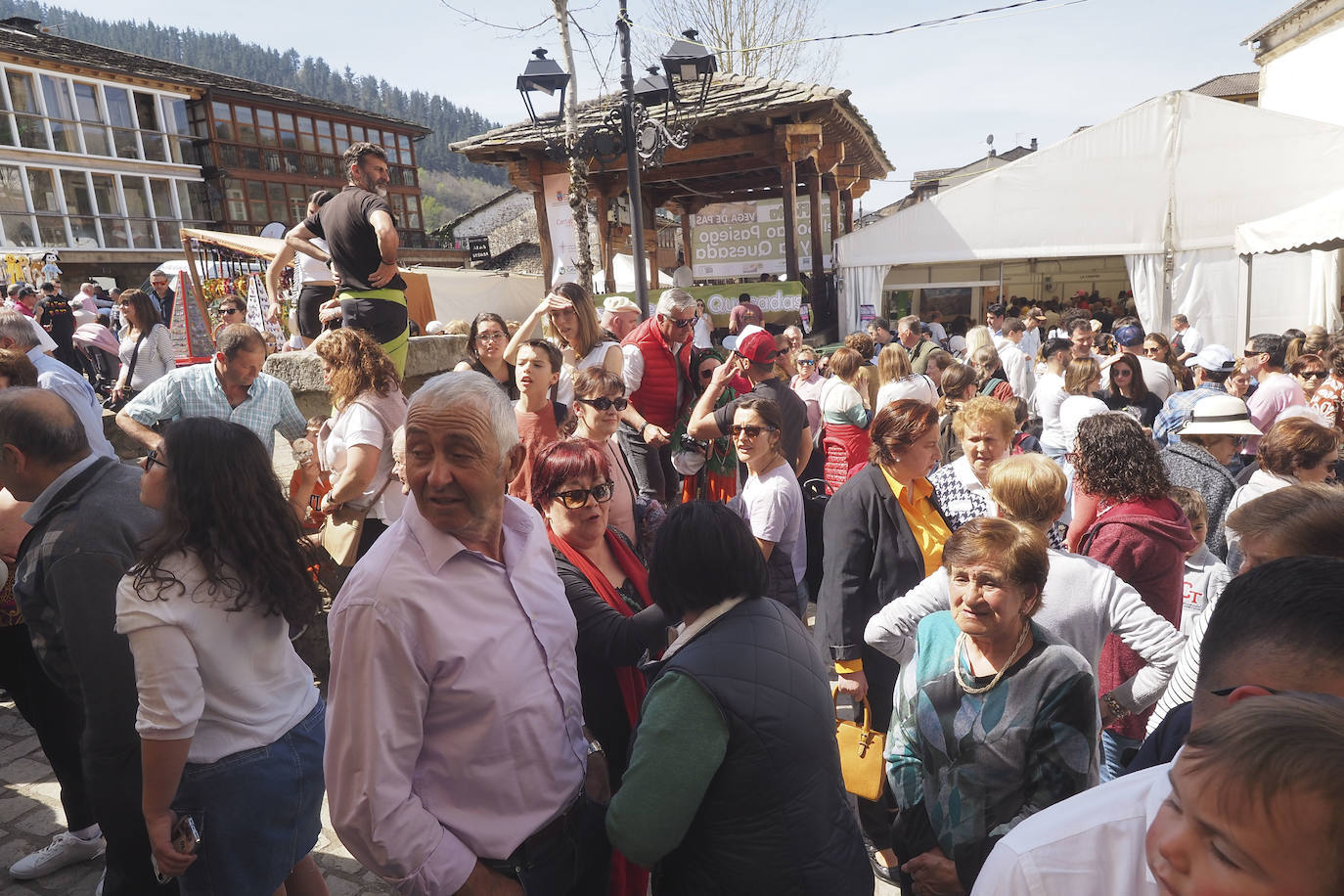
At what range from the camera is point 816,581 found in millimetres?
4375

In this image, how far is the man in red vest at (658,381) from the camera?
4410mm

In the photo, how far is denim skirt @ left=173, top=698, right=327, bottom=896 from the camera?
1.98 meters

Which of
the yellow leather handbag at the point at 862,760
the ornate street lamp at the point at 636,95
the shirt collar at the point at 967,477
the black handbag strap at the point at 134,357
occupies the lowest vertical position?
the yellow leather handbag at the point at 862,760

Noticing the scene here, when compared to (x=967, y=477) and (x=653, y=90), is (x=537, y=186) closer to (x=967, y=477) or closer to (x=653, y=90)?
(x=653, y=90)

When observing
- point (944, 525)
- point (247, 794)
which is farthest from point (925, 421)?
point (247, 794)

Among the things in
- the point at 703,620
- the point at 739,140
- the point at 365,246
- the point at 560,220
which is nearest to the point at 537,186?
the point at 560,220

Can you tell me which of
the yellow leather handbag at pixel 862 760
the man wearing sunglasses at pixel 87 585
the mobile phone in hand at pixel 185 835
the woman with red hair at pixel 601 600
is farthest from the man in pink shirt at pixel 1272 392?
the man wearing sunglasses at pixel 87 585

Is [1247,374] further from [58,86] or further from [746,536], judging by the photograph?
[58,86]

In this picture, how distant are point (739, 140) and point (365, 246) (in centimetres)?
975

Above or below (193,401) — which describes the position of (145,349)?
above

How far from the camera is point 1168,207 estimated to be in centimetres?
1262

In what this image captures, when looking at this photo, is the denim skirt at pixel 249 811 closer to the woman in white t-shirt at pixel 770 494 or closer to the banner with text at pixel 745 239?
the woman in white t-shirt at pixel 770 494

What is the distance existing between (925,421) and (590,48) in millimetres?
10104

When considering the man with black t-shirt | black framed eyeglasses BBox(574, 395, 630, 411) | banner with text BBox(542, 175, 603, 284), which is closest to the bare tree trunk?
banner with text BBox(542, 175, 603, 284)
